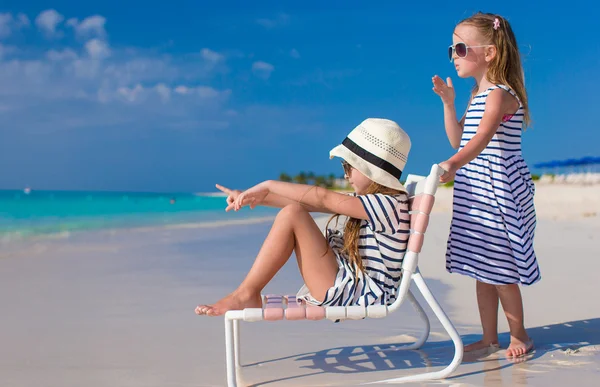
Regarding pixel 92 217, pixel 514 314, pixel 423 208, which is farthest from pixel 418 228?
pixel 92 217

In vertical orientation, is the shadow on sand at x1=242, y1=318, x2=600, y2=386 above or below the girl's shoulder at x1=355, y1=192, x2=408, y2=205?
below

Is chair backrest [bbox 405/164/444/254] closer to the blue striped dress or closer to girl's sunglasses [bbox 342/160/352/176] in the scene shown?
girl's sunglasses [bbox 342/160/352/176]

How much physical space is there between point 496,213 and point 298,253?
1078 millimetres

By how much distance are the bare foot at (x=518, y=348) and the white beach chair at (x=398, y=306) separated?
60 centimetres

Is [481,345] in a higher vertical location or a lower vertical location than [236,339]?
lower

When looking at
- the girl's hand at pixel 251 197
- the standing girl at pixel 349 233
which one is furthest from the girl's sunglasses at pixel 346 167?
the girl's hand at pixel 251 197

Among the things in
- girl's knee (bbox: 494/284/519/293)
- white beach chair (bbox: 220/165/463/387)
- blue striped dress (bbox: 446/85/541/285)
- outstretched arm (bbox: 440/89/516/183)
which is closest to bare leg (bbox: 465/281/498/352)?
girl's knee (bbox: 494/284/519/293)

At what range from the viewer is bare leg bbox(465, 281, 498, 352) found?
11.1 feet

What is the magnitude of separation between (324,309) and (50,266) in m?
5.37

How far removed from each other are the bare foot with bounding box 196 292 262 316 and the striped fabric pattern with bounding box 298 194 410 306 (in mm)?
241

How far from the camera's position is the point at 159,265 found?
7195 millimetres

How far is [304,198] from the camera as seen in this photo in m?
2.83

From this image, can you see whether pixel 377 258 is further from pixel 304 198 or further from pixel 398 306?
pixel 304 198

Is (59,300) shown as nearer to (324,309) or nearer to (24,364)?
(24,364)
